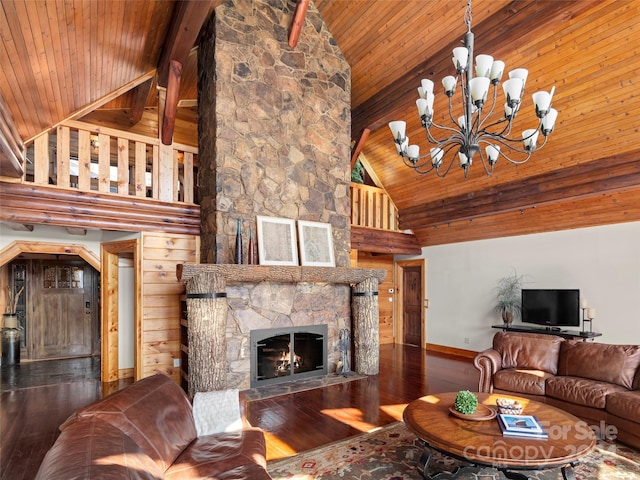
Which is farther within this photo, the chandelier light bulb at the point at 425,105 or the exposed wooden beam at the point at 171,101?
the exposed wooden beam at the point at 171,101

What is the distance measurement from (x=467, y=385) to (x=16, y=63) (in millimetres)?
6097

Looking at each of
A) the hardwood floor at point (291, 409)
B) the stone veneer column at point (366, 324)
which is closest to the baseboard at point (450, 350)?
the hardwood floor at point (291, 409)

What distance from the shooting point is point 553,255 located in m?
6.22

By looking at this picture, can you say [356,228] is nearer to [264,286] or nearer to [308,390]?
[264,286]

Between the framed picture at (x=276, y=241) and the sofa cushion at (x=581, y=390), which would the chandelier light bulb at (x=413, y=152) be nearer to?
the framed picture at (x=276, y=241)

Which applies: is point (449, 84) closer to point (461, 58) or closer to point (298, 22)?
point (461, 58)

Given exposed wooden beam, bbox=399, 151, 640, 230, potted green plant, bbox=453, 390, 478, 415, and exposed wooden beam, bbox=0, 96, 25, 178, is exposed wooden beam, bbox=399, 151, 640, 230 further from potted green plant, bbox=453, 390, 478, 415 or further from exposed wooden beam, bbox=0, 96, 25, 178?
Result: exposed wooden beam, bbox=0, 96, 25, 178

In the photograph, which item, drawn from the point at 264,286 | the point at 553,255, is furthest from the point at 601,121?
the point at 264,286

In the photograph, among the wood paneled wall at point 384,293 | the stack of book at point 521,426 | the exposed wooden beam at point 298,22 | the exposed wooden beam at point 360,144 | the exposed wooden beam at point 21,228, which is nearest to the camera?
the stack of book at point 521,426

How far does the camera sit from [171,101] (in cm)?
483

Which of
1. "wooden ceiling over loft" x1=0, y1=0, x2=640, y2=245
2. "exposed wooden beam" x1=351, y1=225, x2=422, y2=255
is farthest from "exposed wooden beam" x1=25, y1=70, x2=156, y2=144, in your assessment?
"exposed wooden beam" x1=351, y1=225, x2=422, y2=255

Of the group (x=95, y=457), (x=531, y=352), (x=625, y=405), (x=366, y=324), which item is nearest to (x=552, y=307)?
(x=531, y=352)

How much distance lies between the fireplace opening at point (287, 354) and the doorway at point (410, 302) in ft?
12.4

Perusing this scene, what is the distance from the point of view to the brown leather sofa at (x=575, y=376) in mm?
3344
